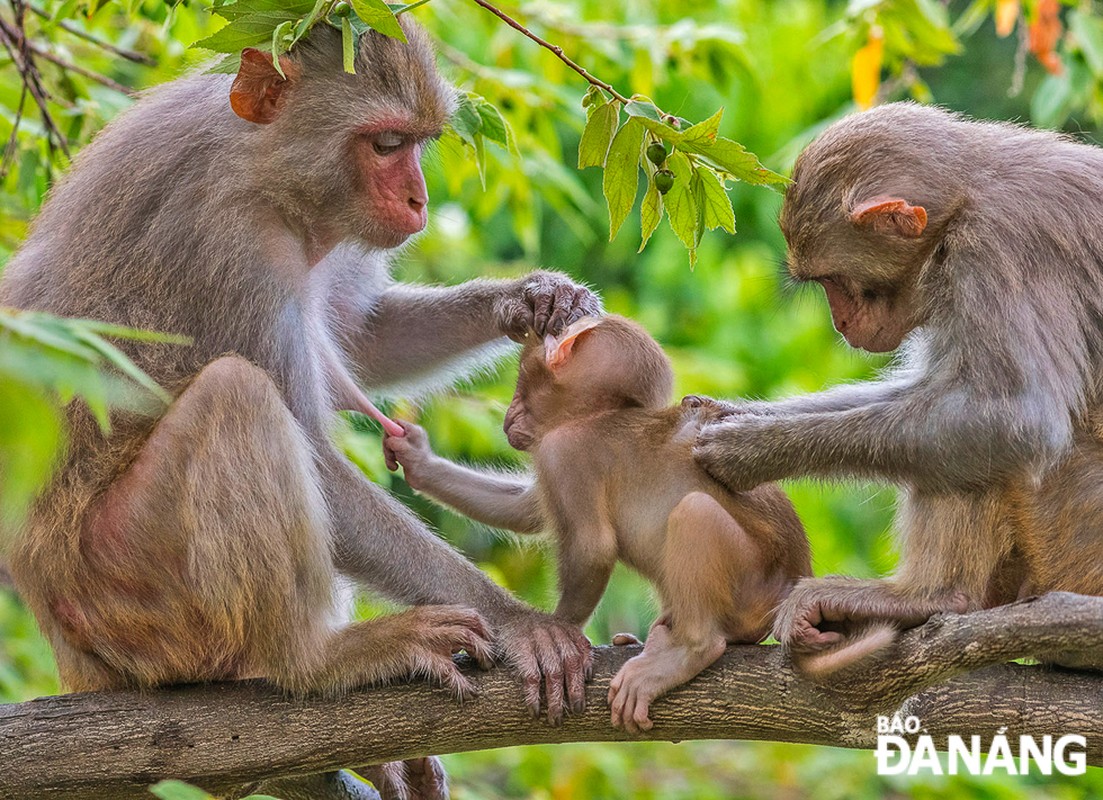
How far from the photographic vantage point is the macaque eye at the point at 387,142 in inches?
181

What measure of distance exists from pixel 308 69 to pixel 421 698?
2216 mm

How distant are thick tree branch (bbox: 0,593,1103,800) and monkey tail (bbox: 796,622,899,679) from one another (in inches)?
1.9

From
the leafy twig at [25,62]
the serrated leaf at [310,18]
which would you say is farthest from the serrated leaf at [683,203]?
the leafy twig at [25,62]

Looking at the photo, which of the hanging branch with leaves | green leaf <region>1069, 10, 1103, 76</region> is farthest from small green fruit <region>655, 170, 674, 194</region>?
green leaf <region>1069, 10, 1103, 76</region>

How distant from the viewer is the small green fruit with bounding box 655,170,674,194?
376cm

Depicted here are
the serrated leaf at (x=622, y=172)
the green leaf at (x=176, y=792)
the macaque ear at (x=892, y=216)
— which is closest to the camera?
the green leaf at (x=176, y=792)

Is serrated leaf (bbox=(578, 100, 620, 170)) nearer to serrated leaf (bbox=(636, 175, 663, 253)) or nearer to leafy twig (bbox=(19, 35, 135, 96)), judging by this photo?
serrated leaf (bbox=(636, 175, 663, 253))

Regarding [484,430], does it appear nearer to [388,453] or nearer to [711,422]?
[388,453]

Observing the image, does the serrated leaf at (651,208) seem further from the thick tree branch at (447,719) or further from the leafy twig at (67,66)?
the leafy twig at (67,66)

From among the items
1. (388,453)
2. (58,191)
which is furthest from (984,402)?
(58,191)

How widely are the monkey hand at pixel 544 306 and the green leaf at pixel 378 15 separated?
5.62ft

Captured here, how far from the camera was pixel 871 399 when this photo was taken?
→ 4633 mm

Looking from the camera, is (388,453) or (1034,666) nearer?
(1034,666)

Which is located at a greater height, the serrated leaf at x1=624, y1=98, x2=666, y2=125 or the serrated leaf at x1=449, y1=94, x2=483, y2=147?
the serrated leaf at x1=449, y1=94, x2=483, y2=147
